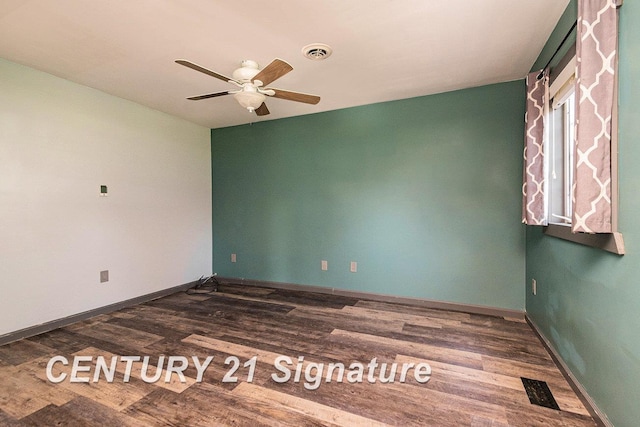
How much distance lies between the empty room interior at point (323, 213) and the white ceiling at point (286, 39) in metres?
0.02

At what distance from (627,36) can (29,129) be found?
407 centimetres

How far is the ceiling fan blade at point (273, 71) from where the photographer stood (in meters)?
1.78

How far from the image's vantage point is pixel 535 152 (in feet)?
7.41

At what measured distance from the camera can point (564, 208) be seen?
2166 mm

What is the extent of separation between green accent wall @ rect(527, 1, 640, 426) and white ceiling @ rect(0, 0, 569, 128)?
547mm

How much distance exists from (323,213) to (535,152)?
90.0 inches

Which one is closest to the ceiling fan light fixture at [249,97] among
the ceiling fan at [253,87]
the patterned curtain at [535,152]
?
the ceiling fan at [253,87]

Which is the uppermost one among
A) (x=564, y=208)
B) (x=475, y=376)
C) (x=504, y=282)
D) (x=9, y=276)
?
(x=564, y=208)

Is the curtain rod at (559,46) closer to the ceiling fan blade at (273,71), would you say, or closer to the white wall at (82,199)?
the ceiling fan blade at (273,71)

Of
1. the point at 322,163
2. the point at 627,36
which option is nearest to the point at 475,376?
the point at 627,36

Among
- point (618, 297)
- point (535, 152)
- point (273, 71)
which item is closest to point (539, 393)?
point (618, 297)

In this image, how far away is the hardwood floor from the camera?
153 centimetres

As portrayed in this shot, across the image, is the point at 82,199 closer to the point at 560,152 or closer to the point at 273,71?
the point at 273,71

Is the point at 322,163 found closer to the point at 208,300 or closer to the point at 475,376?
the point at 208,300
